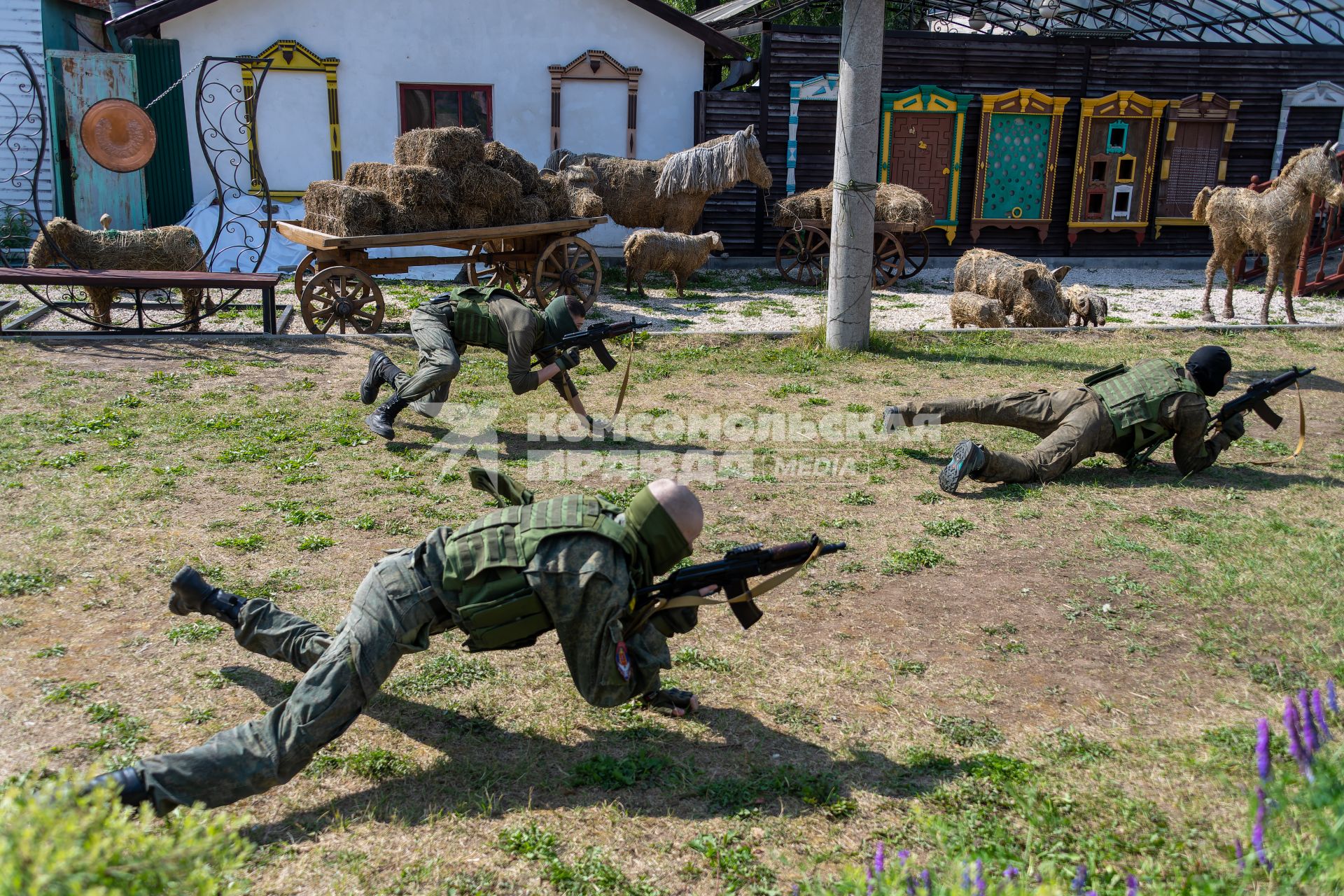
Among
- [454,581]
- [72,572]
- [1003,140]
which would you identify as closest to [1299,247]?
[1003,140]

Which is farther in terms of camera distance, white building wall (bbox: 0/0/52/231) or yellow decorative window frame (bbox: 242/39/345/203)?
yellow decorative window frame (bbox: 242/39/345/203)

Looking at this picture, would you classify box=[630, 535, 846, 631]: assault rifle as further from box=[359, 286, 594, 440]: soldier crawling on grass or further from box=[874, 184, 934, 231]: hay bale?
box=[874, 184, 934, 231]: hay bale

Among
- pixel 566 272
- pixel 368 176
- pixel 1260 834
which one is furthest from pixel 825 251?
pixel 1260 834

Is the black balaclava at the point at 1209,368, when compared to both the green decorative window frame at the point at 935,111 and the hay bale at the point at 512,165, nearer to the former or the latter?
the hay bale at the point at 512,165

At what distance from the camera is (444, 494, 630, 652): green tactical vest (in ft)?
12.0

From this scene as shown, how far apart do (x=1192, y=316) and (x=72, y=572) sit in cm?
1351

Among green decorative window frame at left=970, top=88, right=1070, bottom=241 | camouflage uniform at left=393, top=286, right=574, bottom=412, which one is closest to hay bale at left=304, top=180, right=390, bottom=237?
camouflage uniform at left=393, top=286, right=574, bottom=412

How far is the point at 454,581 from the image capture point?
3684 mm

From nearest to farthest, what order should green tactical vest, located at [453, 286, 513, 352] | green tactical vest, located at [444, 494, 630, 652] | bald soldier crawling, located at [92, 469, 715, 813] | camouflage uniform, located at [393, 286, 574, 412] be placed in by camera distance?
bald soldier crawling, located at [92, 469, 715, 813], green tactical vest, located at [444, 494, 630, 652], camouflage uniform, located at [393, 286, 574, 412], green tactical vest, located at [453, 286, 513, 352]

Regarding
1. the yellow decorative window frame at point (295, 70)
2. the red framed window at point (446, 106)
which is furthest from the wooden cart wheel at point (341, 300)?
the red framed window at point (446, 106)

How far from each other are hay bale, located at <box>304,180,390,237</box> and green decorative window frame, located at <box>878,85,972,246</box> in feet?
32.3

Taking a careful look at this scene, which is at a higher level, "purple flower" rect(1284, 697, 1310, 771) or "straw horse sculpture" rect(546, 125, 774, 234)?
"straw horse sculpture" rect(546, 125, 774, 234)

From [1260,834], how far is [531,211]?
10.8m

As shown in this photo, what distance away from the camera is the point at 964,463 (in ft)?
22.1
